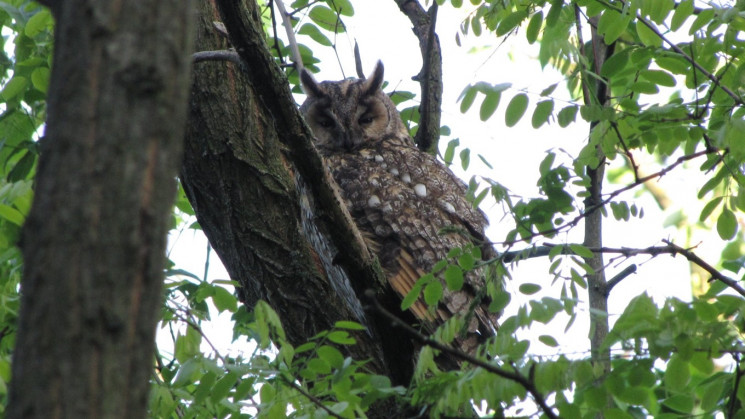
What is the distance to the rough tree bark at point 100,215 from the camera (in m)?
0.86

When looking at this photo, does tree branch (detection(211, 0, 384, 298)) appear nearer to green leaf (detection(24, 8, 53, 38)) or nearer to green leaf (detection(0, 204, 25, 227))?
green leaf (detection(0, 204, 25, 227))

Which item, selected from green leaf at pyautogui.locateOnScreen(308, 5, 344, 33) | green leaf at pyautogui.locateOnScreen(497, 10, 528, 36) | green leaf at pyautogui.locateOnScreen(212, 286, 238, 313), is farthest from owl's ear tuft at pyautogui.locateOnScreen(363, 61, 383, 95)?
green leaf at pyautogui.locateOnScreen(212, 286, 238, 313)

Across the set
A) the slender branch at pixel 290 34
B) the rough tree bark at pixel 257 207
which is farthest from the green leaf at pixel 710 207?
the slender branch at pixel 290 34

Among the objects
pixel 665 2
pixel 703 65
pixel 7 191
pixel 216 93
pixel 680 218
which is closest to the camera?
pixel 7 191

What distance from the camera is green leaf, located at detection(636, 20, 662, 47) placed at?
239cm

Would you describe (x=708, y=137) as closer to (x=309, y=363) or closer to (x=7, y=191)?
(x=309, y=363)

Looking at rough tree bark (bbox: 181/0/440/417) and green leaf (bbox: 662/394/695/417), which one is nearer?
green leaf (bbox: 662/394/695/417)

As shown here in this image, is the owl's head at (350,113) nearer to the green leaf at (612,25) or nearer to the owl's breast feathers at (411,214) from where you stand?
the owl's breast feathers at (411,214)

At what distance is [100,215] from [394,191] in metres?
2.97

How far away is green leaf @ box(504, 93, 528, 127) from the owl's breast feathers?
126cm

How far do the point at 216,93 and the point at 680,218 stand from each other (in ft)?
19.3

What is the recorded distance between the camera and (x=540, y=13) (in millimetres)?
2713

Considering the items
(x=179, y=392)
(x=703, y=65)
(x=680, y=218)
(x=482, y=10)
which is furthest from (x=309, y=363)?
(x=680, y=218)

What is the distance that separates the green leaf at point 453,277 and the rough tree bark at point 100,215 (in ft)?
4.23
